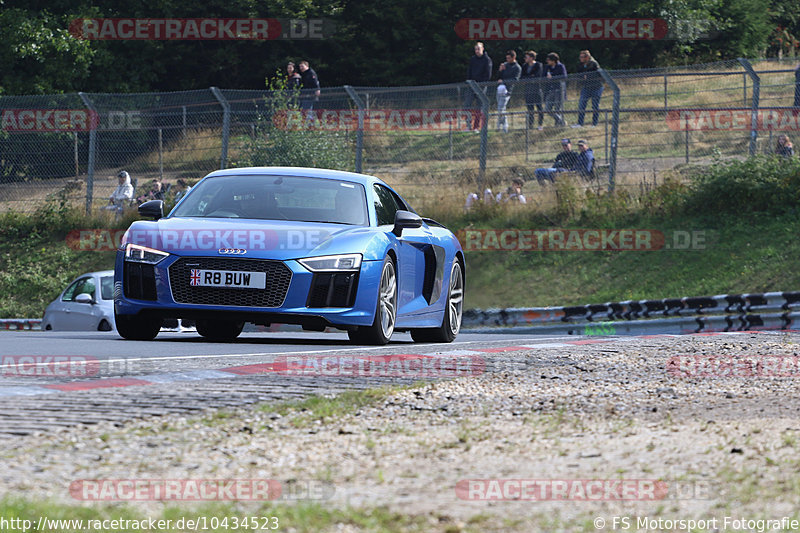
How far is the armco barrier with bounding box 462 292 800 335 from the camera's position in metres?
17.1

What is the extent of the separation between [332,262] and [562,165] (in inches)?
583

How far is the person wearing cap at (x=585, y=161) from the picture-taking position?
23.4 m

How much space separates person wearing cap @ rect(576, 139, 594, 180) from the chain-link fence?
3.8 inches

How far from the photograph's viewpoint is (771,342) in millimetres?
11875

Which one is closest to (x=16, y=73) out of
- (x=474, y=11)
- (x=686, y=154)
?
(x=474, y=11)

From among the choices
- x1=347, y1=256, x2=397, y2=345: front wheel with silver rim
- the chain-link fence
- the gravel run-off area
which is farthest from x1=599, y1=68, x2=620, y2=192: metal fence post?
the gravel run-off area

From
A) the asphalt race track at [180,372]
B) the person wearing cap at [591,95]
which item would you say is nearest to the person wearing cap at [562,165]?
the person wearing cap at [591,95]

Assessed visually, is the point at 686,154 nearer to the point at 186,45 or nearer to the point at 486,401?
the point at 486,401

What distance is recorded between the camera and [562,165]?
2394 cm

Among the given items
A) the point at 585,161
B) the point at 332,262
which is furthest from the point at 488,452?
the point at 585,161

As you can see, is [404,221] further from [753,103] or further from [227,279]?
[753,103]

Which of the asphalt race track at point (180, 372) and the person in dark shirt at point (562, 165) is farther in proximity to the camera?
the person in dark shirt at point (562, 165)

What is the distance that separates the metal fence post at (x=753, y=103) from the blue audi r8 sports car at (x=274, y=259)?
1312 centimetres

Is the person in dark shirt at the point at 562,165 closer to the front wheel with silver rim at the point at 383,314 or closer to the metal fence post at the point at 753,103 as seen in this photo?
the metal fence post at the point at 753,103
